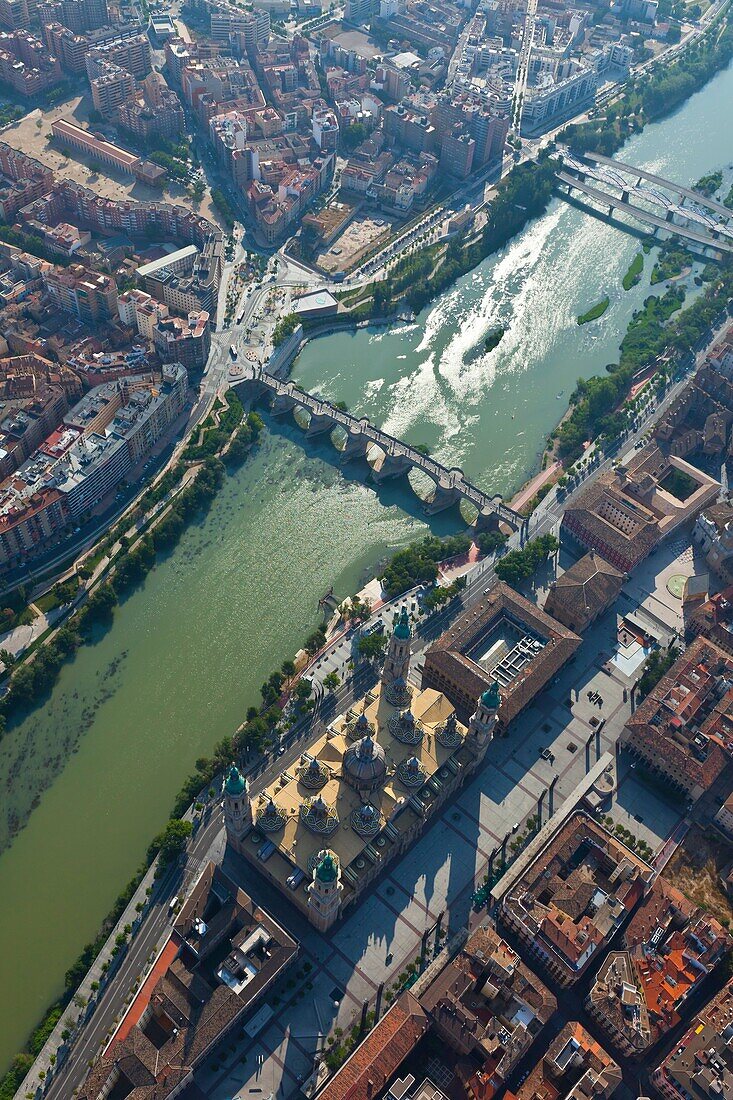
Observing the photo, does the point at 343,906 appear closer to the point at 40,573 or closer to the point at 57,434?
the point at 40,573

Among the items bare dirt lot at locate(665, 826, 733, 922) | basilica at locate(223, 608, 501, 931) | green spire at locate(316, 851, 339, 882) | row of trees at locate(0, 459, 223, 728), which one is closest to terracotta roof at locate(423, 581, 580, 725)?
basilica at locate(223, 608, 501, 931)

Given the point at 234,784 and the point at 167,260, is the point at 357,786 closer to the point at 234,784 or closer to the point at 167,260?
the point at 234,784

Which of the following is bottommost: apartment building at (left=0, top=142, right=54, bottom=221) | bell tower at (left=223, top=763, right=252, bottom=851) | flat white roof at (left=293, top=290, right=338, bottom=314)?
bell tower at (left=223, top=763, right=252, bottom=851)

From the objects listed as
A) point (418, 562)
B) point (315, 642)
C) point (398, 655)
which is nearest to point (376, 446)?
point (418, 562)

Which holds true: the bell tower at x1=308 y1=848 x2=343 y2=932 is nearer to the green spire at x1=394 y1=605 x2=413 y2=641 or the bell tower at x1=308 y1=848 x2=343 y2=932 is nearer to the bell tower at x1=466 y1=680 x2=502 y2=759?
the bell tower at x1=466 y1=680 x2=502 y2=759

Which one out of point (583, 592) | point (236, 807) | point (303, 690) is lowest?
point (236, 807)

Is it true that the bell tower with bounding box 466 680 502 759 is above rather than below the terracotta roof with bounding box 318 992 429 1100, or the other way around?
above
